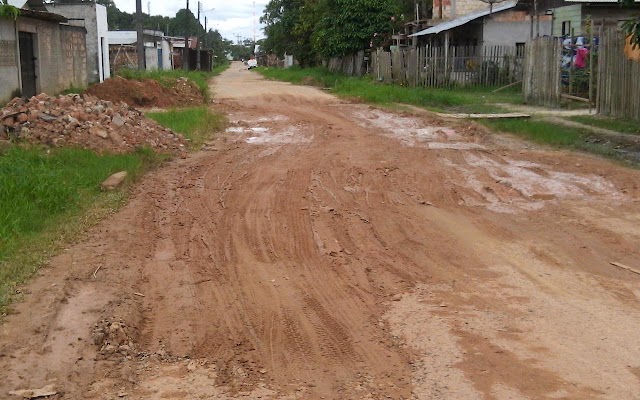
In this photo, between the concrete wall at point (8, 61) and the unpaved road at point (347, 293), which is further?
the concrete wall at point (8, 61)

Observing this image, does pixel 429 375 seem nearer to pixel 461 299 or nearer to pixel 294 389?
pixel 294 389

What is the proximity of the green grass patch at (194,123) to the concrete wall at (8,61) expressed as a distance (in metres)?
3.78

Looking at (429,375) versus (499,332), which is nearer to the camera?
(429,375)

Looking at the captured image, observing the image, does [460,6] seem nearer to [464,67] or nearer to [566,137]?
[464,67]

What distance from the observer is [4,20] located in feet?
64.1

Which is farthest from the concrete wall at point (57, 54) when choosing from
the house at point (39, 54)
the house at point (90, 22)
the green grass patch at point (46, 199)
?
the green grass patch at point (46, 199)

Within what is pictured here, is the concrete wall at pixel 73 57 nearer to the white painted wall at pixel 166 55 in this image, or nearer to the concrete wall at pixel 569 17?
the concrete wall at pixel 569 17

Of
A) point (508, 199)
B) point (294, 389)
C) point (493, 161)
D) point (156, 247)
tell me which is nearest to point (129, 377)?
point (294, 389)

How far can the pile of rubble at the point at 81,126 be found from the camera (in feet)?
43.5

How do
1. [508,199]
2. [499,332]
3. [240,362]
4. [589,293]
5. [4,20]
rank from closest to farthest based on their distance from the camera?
[240,362] → [499,332] → [589,293] → [508,199] → [4,20]

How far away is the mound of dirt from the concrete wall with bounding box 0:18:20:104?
150 inches

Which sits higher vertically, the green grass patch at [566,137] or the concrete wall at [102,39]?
the concrete wall at [102,39]

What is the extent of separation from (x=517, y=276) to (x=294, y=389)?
298cm

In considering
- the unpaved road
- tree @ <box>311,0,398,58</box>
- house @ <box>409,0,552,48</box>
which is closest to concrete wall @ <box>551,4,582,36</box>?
house @ <box>409,0,552,48</box>
